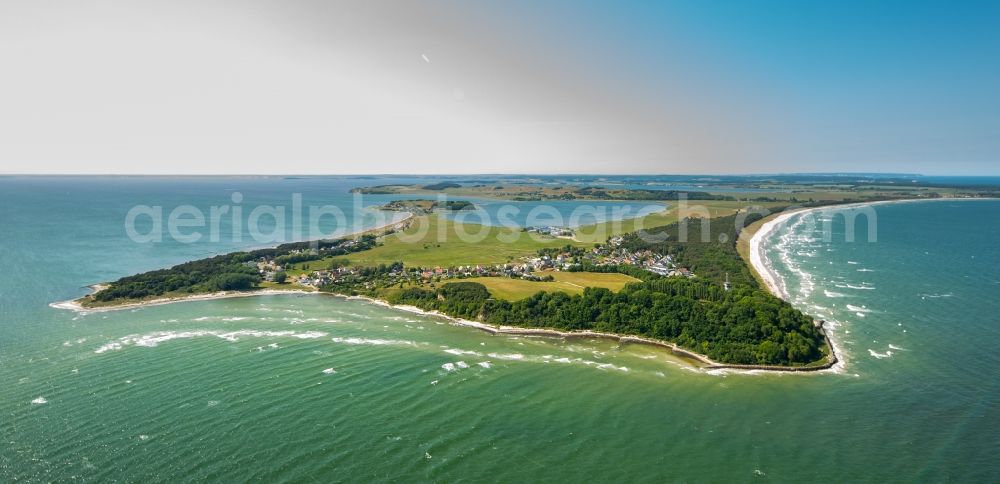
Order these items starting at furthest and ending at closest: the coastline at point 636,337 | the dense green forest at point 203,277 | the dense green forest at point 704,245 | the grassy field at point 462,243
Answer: the grassy field at point 462,243 → the dense green forest at point 704,245 → the dense green forest at point 203,277 → the coastline at point 636,337

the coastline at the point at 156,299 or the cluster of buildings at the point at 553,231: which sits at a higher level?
the cluster of buildings at the point at 553,231

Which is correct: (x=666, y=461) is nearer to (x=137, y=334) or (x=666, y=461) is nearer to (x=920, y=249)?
(x=137, y=334)

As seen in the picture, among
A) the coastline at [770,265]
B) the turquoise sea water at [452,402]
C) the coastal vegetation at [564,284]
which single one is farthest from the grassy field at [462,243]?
the turquoise sea water at [452,402]

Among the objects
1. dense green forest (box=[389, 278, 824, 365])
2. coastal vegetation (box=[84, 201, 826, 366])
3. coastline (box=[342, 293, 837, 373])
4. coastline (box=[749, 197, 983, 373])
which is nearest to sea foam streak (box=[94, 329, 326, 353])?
coastline (box=[342, 293, 837, 373])

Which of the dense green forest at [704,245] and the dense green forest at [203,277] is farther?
the dense green forest at [704,245]

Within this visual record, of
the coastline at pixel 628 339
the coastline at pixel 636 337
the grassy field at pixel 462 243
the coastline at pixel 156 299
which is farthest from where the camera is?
the grassy field at pixel 462 243

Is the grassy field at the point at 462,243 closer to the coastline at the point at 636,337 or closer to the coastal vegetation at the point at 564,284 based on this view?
the coastal vegetation at the point at 564,284

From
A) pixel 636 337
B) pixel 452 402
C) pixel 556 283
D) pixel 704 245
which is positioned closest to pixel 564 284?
pixel 556 283

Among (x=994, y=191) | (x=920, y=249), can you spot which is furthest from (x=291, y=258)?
Result: (x=994, y=191)
